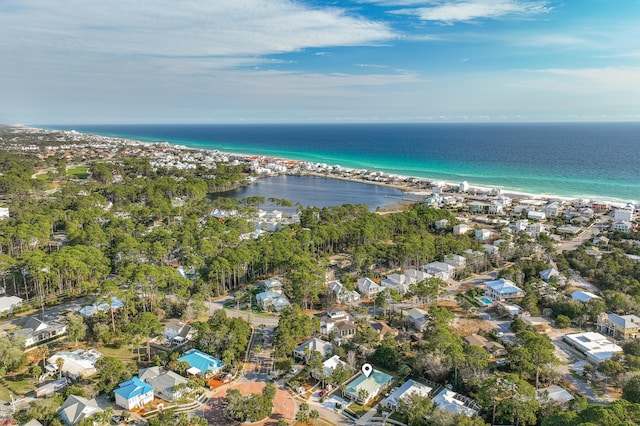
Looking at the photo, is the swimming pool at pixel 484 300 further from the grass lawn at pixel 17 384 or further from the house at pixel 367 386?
the grass lawn at pixel 17 384

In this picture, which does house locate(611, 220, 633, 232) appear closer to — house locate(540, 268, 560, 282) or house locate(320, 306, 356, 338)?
house locate(540, 268, 560, 282)

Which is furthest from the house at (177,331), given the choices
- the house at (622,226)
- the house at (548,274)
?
the house at (622,226)

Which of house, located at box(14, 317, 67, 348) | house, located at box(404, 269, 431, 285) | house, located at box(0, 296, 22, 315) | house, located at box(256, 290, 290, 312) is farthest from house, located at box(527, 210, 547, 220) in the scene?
house, located at box(0, 296, 22, 315)

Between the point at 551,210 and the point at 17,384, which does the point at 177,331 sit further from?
the point at 551,210

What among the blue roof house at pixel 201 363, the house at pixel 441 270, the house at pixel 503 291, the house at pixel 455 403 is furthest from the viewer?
the house at pixel 441 270

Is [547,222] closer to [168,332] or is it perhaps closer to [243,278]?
[243,278]
